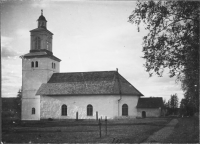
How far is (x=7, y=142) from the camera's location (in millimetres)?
12539

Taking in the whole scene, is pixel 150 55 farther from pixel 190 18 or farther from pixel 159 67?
pixel 190 18

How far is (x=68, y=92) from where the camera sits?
34.0m

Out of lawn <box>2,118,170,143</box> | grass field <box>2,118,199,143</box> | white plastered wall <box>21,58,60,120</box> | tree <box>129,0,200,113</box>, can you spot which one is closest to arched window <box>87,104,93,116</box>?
white plastered wall <box>21,58,60,120</box>

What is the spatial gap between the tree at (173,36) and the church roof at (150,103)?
22.3 metres

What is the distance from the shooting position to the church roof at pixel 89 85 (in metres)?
33.2

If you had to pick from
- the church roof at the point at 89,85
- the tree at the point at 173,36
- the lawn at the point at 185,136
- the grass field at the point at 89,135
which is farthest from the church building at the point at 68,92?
the tree at the point at 173,36

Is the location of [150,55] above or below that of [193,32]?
below

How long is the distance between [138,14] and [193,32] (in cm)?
255

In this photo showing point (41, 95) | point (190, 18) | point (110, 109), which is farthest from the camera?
point (41, 95)

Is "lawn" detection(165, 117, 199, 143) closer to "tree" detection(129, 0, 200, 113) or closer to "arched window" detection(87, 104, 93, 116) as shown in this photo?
"tree" detection(129, 0, 200, 113)

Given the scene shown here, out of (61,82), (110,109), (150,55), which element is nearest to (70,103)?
(61,82)

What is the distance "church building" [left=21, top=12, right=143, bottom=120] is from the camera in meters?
33.1

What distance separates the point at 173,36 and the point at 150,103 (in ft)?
77.0

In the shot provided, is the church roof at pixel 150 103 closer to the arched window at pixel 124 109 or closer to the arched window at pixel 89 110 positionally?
the arched window at pixel 124 109
